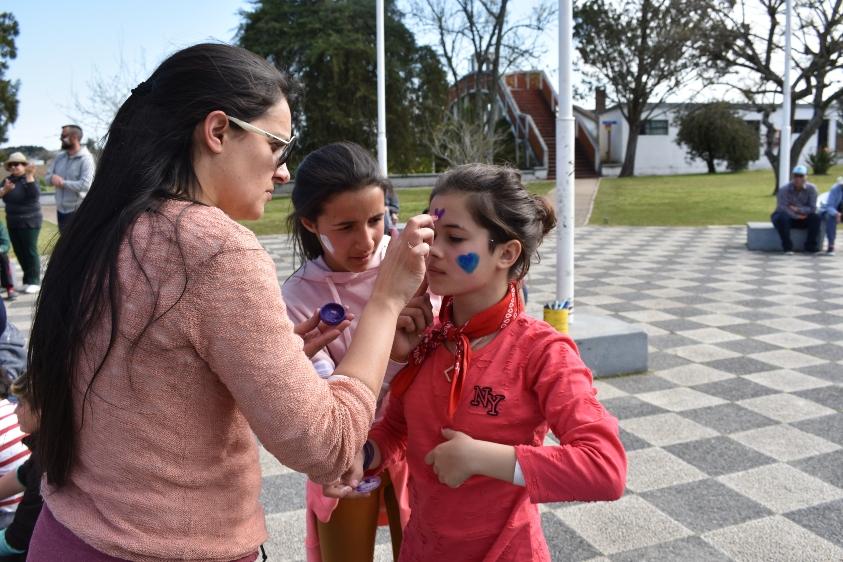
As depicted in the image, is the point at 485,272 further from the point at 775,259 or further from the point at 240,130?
the point at 775,259

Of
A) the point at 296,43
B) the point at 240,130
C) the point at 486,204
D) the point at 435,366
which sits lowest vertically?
the point at 435,366

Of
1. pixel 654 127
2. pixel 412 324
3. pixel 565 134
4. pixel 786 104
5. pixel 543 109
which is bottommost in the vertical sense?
pixel 412 324

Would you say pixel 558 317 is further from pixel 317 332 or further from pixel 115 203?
pixel 115 203

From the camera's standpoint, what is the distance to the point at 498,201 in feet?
5.39

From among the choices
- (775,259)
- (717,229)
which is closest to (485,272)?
(775,259)

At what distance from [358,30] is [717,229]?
21.6m

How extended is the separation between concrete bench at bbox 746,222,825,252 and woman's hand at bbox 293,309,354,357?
1134 cm

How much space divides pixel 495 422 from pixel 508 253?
0.38 metres

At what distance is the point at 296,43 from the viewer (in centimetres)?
3108

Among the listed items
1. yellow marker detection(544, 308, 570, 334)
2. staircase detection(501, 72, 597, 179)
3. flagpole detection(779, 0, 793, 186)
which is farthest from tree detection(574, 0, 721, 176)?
yellow marker detection(544, 308, 570, 334)

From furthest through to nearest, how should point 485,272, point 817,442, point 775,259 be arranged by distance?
point 775,259
point 817,442
point 485,272

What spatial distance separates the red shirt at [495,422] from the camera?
1470 millimetres

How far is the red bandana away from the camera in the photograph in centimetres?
158

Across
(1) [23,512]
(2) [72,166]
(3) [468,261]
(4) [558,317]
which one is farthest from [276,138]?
(2) [72,166]
